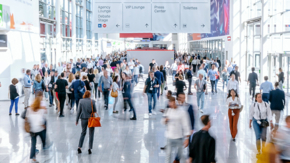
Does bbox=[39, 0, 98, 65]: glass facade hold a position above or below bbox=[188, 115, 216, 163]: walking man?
above

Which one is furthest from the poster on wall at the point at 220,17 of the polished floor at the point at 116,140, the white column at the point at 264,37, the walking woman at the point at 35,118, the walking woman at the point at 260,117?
the walking woman at the point at 35,118

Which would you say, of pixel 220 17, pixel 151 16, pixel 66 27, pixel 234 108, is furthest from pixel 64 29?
pixel 234 108

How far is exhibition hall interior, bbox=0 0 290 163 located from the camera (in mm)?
7715

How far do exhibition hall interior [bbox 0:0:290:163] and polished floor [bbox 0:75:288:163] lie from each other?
0.03m

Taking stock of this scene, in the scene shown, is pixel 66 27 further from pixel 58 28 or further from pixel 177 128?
pixel 177 128

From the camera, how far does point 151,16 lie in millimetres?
14234

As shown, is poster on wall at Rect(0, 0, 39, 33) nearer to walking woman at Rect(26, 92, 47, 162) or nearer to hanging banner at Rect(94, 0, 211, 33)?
hanging banner at Rect(94, 0, 211, 33)

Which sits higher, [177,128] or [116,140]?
[177,128]

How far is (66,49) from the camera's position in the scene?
3334 cm

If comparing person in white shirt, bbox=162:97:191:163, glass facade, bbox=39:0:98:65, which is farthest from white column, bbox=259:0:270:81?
person in white shirt, bbox=162:97:191:163

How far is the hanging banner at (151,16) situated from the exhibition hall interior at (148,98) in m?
0.04

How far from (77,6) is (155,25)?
26.7 metres

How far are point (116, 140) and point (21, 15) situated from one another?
42.8 ft

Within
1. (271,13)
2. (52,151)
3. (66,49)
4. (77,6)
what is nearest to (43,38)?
(66,49)
